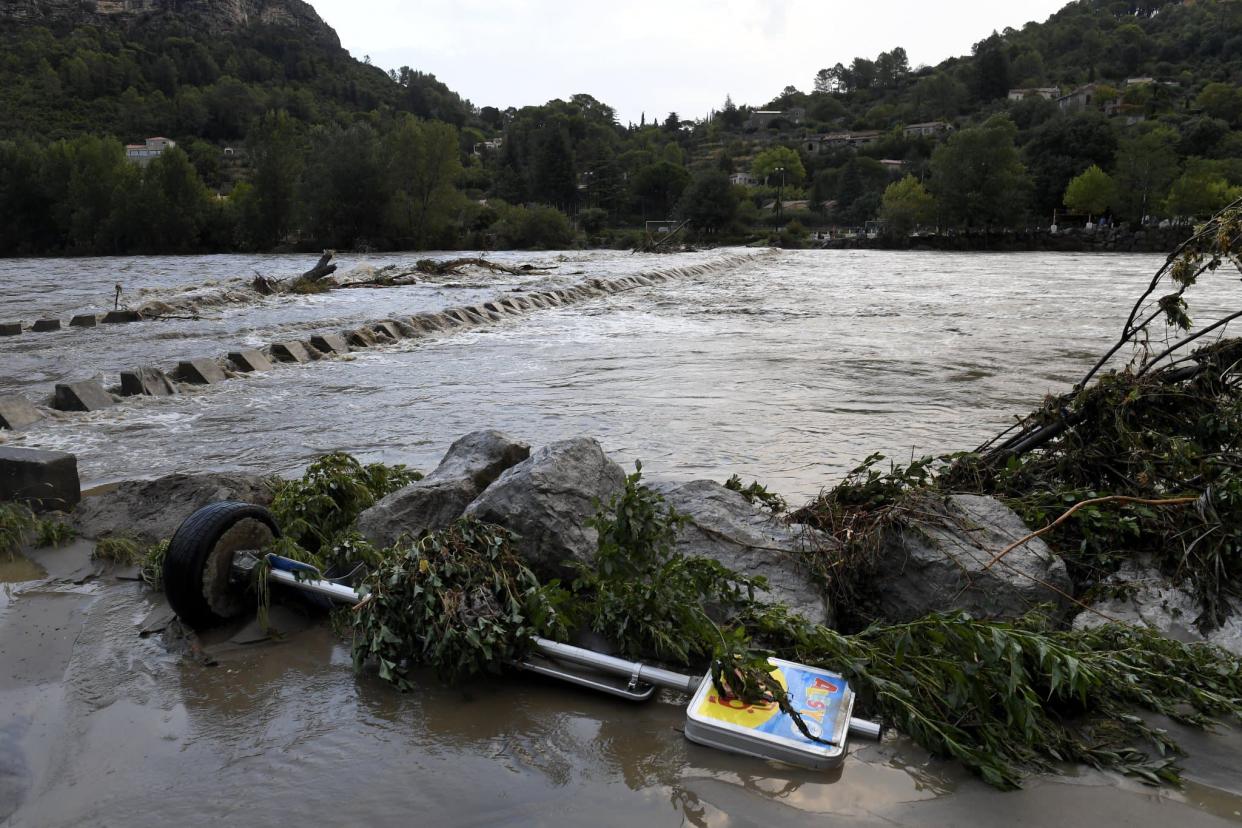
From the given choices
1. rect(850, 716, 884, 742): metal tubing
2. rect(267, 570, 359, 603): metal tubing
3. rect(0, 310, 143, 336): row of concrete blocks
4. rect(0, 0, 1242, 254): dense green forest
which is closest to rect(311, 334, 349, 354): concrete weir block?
rect(0, 310, 143, 336): row of concrete blocks

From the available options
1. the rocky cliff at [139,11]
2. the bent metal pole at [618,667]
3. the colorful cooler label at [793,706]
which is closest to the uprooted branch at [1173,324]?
the colorful cooler label at [793,706]

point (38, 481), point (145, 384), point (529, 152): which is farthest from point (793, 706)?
point (529, 152)

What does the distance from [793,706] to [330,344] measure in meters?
11.8

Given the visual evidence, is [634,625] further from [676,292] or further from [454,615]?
[676,292]

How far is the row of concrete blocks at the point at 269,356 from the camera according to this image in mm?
8961

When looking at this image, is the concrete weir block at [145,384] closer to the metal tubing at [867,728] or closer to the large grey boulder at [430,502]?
the large grey boulder at [430,502]

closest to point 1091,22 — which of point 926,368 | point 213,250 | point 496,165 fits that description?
point 496,165

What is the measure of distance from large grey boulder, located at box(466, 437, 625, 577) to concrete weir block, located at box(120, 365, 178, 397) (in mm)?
7611

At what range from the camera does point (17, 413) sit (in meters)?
8.35

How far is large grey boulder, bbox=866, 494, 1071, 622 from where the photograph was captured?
341 cm

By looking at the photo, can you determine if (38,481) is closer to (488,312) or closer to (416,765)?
(416,765)

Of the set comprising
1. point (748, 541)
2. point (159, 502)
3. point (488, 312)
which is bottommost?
point (159, 502)

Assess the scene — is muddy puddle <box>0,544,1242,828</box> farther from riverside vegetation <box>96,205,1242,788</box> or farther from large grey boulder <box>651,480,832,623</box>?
large grey boulder <box>651,480,832,623</box>

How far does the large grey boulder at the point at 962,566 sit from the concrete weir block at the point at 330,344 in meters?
11.0
